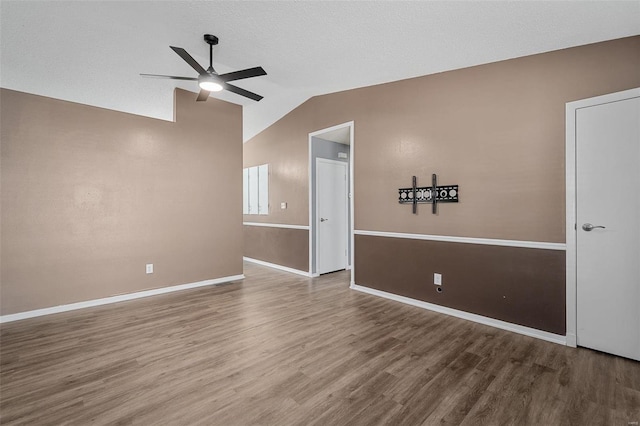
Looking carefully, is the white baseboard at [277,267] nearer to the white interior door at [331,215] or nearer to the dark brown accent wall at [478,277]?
the white interior door at [331,215]

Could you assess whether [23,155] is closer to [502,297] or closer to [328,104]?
[328,104]

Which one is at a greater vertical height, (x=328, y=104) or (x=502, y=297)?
(x=328, y=104)

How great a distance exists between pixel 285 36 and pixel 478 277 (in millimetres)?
3230

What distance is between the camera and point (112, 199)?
389 cm

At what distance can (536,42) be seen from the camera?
8.39 feet

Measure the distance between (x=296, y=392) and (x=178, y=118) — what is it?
417cm

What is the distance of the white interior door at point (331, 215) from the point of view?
17.4 feet

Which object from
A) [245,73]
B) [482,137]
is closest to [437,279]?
[482,137]

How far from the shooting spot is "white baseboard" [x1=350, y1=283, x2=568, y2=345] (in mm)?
2703

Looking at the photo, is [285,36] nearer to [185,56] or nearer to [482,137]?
[185,56]

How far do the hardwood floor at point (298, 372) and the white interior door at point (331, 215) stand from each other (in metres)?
2.00

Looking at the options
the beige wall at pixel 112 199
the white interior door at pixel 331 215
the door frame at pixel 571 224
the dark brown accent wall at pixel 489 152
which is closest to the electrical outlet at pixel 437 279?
the dark brown accent wall at pixel 489 152

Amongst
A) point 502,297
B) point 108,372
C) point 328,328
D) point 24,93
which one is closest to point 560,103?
point 502,297

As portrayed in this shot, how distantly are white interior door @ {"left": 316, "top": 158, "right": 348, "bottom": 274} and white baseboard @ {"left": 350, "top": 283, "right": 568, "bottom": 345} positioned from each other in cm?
133
